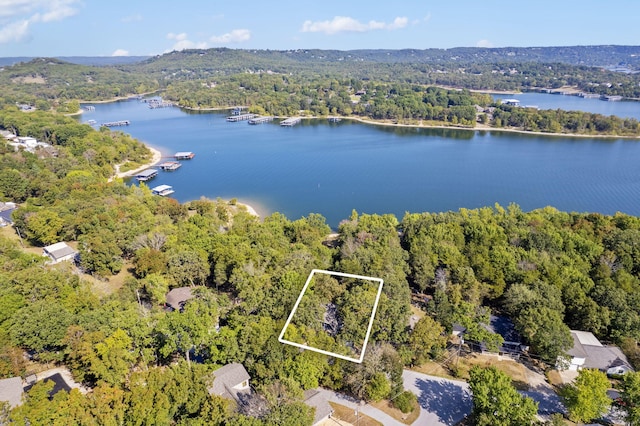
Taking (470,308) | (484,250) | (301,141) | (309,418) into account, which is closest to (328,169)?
(301,141)

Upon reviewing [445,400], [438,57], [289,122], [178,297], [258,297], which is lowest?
[445,400]

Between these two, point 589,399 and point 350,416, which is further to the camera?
point 350,416

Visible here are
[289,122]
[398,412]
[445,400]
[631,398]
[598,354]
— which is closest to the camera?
[631,398]

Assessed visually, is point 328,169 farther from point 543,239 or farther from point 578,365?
point 578,365

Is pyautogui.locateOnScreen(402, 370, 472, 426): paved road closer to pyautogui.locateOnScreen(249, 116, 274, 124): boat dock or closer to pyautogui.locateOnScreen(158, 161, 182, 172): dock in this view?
pyautogui.locateOnScreen(158, 161, 182, 172): dock

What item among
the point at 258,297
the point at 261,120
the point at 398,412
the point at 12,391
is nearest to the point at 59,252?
the point at 12,391

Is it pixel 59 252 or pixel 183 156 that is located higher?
pixel 183 156

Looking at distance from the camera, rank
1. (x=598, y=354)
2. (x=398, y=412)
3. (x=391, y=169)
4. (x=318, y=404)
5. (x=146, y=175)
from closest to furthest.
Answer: (x=318, y=404) → (x=398, y=412) → (x=598, y=354) → (x=146, y=175) → (x=391, y=169)

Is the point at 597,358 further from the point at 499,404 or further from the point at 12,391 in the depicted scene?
the point at 12,391
